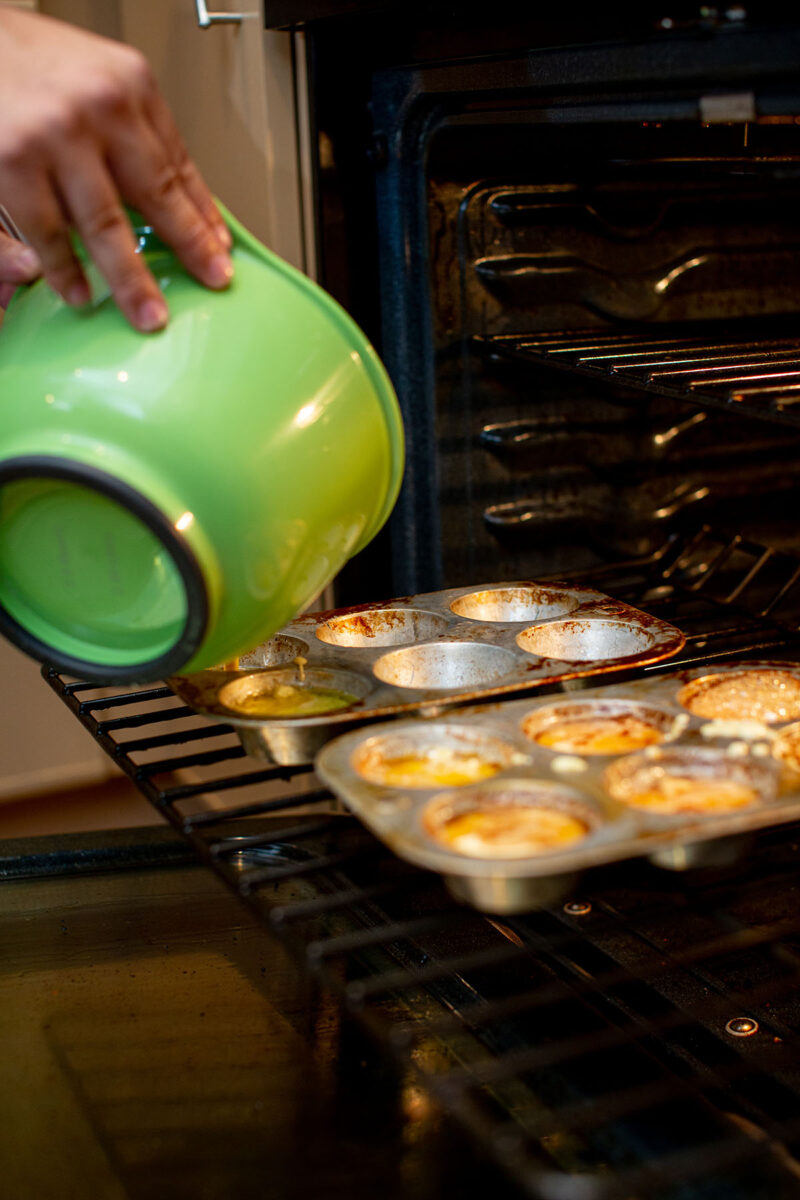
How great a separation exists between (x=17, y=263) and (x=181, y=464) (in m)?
0.23

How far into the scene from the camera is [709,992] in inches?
40.1

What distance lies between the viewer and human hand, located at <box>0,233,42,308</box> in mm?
875

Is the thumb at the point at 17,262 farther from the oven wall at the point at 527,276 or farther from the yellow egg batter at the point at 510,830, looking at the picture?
the yellow egg batter at the point at 510,830

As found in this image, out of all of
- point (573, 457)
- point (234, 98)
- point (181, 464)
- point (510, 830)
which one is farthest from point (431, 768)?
point (234, 98)

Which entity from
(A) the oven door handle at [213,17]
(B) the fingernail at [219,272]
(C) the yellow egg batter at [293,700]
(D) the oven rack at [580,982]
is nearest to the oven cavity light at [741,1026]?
(D) the oven rack at [580,982]

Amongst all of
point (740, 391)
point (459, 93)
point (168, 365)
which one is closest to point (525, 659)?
point (740, 391)

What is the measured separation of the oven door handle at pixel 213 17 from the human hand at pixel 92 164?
47 centimetres

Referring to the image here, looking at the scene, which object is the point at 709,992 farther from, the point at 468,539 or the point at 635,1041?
the point at 468,539

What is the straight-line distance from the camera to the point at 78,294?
793mm

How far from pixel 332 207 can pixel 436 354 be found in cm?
18

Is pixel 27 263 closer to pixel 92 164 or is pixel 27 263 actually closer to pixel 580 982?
pixel 92 164

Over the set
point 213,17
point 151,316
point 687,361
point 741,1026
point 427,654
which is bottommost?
point 741,1026

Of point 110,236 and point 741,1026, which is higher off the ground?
point 110,236

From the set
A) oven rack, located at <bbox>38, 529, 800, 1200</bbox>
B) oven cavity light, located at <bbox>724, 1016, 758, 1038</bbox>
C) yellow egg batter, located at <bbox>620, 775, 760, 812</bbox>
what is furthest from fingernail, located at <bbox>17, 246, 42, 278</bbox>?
oven cavity light, located at <bbox>724, 1016, 758, 1038</bbox>
